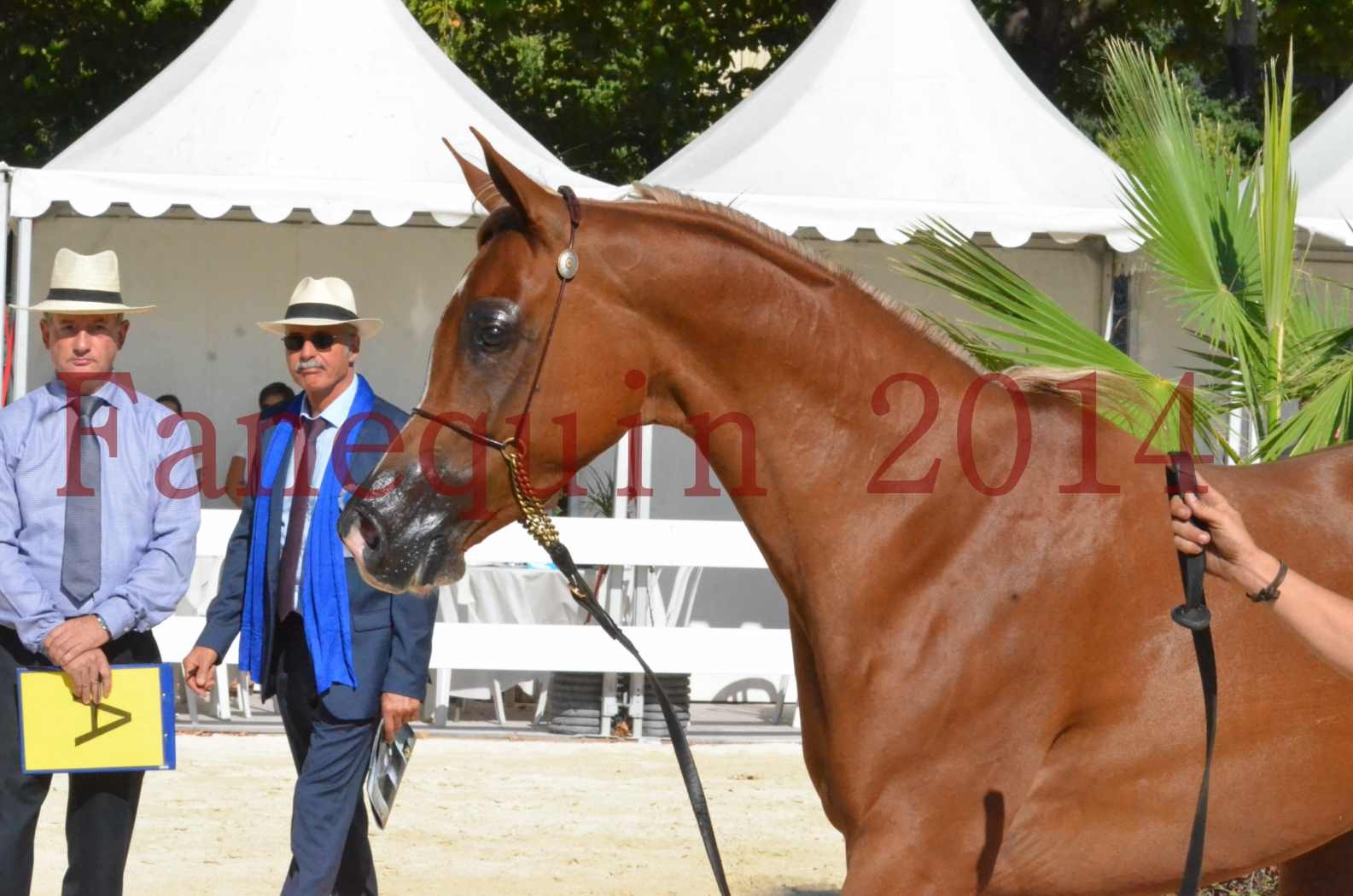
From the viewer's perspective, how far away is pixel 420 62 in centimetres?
1048

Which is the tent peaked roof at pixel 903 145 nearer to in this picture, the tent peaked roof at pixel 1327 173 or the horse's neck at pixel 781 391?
the tent peaked roof at pixel 1327 173

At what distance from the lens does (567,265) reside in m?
2.96

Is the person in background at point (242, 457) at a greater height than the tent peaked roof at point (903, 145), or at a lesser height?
lesser

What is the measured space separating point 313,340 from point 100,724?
1.21 meters

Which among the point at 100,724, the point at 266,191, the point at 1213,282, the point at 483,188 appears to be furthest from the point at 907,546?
the point at 266,191

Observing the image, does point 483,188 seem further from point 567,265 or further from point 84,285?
point 84,285

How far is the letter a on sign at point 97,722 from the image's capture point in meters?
4.20

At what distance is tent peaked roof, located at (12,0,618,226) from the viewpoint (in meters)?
8.84

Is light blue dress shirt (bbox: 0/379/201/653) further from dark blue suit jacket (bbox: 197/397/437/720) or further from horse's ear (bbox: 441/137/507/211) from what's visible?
horse's ear (bbox: 441/137/507/211)

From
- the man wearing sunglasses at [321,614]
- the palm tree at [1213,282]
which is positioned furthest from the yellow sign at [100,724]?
the palm tree at [1213,282]

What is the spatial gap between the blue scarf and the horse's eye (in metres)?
1.46

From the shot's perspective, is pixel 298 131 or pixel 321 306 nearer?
pixel 321 306

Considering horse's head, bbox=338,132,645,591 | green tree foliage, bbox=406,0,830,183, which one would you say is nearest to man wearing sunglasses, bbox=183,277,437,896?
horse's head, bbox=338,132,645,591

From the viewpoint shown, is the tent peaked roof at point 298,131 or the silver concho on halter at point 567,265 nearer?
the silver concho on halter at point 567,265
